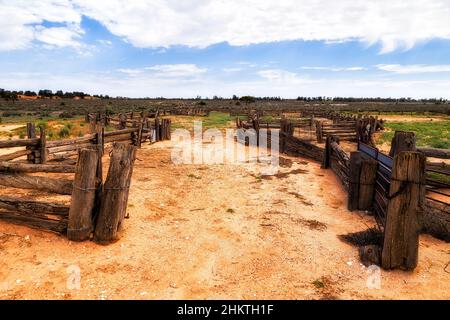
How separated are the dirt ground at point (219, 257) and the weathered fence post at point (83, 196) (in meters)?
0.21

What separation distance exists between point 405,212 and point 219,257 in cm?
253

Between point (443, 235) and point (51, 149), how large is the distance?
34.3 ft

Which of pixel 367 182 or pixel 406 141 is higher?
pixel 406 141

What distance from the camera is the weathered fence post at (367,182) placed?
6141 mm

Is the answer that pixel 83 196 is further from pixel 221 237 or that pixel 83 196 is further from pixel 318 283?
pixel 318 283

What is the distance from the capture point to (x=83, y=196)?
4.62 m

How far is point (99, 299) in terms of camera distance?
3514 mm

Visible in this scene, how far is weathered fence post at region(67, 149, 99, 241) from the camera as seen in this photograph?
4584 mm

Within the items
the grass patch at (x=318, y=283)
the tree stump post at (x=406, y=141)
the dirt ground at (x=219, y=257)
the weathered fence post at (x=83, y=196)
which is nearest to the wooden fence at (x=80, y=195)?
the weathered fence post at (x=83, y=196)

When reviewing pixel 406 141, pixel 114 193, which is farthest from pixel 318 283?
pixel 406 141

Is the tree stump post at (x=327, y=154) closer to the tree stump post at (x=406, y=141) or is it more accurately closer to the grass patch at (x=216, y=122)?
the tree stump post at (x=406, y=141)

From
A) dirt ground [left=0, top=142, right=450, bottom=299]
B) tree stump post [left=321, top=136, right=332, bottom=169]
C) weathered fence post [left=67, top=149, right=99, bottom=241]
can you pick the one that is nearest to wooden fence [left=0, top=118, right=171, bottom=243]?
weathered fence post [left=67, top=149, right=99, bottom=241]
